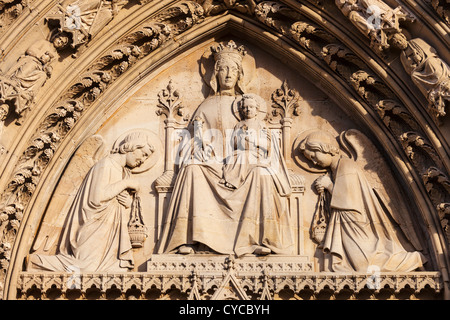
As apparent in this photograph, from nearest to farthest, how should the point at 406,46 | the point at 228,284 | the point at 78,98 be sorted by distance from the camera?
the point at 228,284
the point at 406,46
the point at 78,98

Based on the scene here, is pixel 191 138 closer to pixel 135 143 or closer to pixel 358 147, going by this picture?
pixel 135 143

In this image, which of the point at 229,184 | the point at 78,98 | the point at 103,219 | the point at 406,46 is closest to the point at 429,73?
the point at 406,46

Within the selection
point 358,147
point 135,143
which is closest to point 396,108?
point 358,147

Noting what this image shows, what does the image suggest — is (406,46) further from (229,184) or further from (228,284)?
(228,284)

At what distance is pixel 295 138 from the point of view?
1573 centimetres

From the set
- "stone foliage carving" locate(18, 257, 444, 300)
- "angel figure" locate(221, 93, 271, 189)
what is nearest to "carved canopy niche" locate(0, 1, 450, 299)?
"stone foliage carving" locate(18, 257, 444, 300)

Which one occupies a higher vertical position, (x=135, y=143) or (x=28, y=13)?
(x=28, y=13)

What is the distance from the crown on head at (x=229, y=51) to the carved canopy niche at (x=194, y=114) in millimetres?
139

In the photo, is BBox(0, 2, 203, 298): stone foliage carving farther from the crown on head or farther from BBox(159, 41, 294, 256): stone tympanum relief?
BBox(159, 41, 294, 256): stone tympanum relief

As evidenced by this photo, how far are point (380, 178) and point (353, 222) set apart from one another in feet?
2.42

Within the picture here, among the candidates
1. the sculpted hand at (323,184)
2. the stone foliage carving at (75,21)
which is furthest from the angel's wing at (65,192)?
the sculpted hand at (323,184)

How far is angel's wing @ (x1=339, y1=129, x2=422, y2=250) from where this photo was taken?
15.0m

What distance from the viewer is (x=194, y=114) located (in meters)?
15.9
